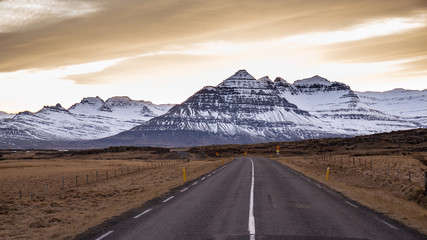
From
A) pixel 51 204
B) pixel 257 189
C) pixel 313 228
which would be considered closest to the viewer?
pixel 313 228

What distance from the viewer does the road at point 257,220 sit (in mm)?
13430

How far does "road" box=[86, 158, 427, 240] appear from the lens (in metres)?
13.4

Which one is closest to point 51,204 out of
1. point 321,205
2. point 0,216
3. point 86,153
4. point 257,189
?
point 0,216

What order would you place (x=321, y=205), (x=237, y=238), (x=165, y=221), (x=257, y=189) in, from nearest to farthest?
(x=237, y=238) → (x=165, y=221) → (x=321, y=205) → (x=257, y=189)

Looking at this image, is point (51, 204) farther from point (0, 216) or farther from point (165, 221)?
point (165, 221)

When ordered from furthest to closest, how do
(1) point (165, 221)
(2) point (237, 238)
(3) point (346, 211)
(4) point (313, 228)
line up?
(3) point (346, 211), (1) point (165, 221), (4) point (313, 228), (2) point (237, 238)

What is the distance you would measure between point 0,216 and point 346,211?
47.0 ft

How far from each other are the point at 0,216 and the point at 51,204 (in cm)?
345

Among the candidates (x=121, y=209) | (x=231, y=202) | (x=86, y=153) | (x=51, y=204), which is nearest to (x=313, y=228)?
(x=231, y=202)

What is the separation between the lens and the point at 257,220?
51.7 ft

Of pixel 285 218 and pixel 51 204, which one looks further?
pixel 51 204

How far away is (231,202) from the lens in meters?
20.8

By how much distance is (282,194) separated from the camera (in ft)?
78.2

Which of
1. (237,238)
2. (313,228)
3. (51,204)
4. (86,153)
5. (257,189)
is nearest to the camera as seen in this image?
(237,238)
